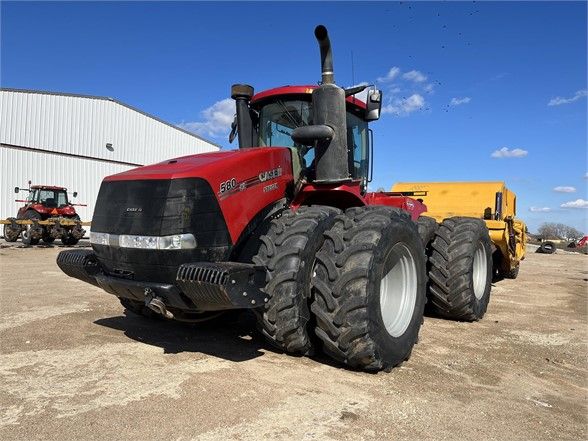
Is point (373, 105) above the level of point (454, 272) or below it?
above

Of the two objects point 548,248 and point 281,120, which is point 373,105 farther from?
point 548,248

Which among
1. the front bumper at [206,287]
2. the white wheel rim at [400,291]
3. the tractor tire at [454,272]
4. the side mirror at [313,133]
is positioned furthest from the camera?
the tractor tire at [454,272]

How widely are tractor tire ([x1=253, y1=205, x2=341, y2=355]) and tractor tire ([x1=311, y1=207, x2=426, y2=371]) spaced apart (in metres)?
0.11

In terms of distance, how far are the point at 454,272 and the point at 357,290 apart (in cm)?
272

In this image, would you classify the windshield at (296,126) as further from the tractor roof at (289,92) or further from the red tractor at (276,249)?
the red tractor at (276,249)

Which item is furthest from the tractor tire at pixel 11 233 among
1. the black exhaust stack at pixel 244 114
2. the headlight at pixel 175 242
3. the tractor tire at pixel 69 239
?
the headlight at pixel 175 242

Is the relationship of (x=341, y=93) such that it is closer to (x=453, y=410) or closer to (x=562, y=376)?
(x=453, y=410)

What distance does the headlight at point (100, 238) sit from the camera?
4.19m

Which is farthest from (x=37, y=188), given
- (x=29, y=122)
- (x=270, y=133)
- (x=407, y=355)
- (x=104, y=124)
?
(x=407, y=355)

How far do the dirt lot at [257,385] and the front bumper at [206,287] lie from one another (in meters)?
0.56

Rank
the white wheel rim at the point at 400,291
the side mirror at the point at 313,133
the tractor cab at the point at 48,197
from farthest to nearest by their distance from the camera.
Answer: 1. the tractor cab at the point at 48,197
2. the white wheel rim at the point at 400,291
3. the side mirror at the point at 313,133

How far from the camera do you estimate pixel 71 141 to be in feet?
84.3

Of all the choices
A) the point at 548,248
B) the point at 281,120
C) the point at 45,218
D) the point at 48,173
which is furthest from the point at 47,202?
the point at 548,248

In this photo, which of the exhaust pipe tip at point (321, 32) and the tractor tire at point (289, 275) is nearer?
the tractor tire at point (289, 275)
